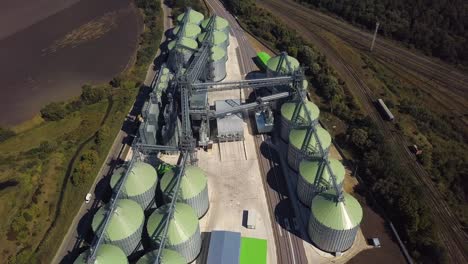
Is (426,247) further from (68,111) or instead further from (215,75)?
(68,111)

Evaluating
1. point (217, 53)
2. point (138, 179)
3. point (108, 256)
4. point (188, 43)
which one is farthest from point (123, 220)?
point (188, 43)

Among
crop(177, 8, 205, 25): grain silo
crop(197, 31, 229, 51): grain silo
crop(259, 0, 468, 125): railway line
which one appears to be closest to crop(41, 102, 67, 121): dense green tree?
crop(197, 31, 229, 51): grain silo

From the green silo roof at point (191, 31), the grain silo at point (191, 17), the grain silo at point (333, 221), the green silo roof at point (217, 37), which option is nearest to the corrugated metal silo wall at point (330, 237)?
the grain silo at point (333, 221)

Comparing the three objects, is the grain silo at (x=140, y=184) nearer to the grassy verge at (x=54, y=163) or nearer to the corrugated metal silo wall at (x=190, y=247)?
the corrugated metal silo wall at (x=190, y=247)

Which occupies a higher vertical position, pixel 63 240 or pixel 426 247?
→ pixel 426 247

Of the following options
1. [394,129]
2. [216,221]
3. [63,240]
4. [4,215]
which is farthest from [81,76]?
[394,129]
